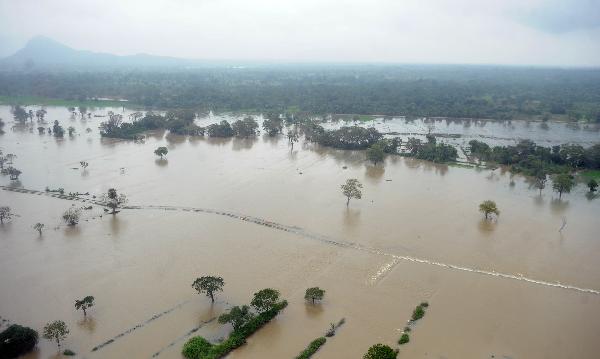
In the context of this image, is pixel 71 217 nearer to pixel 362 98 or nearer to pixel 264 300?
pixel 264 300

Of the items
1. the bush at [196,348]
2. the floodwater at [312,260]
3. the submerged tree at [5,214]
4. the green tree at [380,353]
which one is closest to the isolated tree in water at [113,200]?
the floodwater at [312,260]

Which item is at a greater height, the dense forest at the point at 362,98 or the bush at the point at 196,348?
the dense forest at the point at 362,98

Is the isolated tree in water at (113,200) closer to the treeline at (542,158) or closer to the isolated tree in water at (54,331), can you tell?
the isolated tree in water at (54,331)

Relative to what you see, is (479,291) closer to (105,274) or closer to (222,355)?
(222,355)

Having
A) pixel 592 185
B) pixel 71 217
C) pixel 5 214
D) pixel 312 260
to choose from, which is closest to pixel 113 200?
pixel 71 217

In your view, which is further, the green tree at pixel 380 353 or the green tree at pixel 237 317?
the green tree at pixel 237 317

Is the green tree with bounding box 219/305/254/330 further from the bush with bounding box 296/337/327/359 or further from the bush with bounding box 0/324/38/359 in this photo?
the bush with bounding box 0/324/38/359
